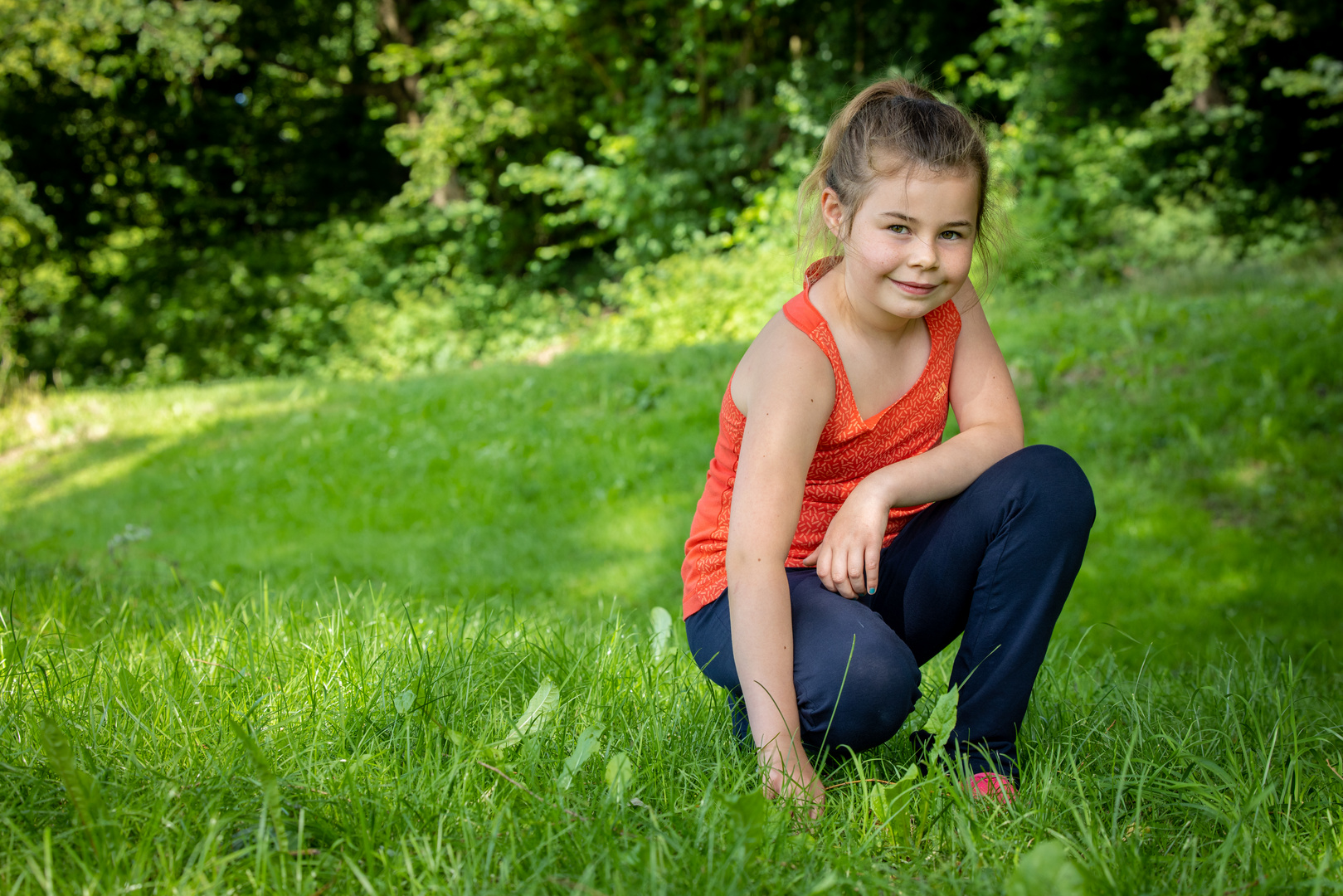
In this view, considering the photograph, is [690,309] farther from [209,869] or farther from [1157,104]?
[209,869]

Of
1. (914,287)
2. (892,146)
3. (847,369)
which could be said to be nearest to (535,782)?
(847,369)

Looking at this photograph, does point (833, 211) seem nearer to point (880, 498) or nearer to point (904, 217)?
point (904, 217)

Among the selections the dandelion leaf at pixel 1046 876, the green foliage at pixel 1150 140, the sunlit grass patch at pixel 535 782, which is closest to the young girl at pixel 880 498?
the sunlit grass patch at pixel 535 782

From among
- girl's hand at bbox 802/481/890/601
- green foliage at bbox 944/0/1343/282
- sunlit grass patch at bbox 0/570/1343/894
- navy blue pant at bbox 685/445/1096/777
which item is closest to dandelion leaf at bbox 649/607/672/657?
sunlit grass patch at bbox 0/570/1343/894

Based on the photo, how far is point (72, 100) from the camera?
14.6m

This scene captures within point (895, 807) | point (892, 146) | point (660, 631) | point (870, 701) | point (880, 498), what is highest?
point (892, 146)

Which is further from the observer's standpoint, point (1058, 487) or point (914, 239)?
point (914, 239)

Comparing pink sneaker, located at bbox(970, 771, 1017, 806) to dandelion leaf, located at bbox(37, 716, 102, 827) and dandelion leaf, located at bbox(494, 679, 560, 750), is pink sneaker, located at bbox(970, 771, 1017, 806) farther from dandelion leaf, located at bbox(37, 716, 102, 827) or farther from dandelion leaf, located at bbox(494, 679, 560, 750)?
dandelion leaf, located at bbox(37, 716, 102, 827)

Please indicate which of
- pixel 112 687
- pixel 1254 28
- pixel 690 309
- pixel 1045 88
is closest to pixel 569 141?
pixel 690 309

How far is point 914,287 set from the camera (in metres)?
1.82

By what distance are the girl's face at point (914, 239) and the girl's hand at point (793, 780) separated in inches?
32.6

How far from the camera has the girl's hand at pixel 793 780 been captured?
5.12 feet

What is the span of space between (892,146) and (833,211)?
18 centimetres

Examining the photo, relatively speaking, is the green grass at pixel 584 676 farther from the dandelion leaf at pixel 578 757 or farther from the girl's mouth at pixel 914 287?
the girl's mouth at pixel 914 287
